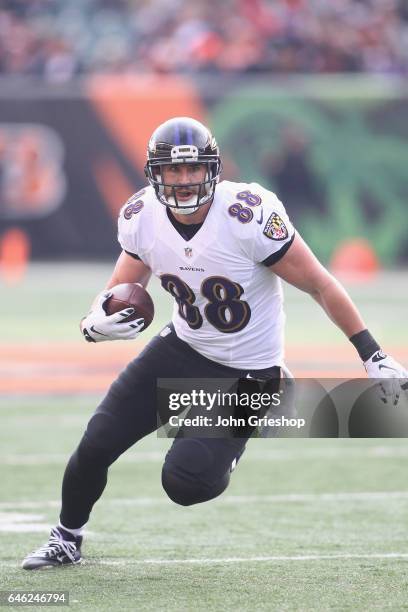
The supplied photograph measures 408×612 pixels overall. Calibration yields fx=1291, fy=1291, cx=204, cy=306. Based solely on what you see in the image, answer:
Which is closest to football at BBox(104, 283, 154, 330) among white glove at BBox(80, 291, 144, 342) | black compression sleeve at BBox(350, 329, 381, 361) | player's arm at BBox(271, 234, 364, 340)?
white glove at BBox(80, 291, 144, 342)

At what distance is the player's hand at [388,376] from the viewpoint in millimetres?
4328

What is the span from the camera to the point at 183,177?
4395mm

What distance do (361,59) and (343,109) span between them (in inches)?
53.3

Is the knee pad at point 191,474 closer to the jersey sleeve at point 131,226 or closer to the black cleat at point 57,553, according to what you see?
the black cleat at point 57,553

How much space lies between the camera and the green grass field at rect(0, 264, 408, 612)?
14.0ft

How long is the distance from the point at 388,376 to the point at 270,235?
2.04 feet

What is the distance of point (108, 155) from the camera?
1756 cm

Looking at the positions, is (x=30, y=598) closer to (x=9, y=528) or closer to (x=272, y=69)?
(x=9, y=528)

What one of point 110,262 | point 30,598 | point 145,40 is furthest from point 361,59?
point 30,598

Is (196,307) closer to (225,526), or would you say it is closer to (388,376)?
(388,376)

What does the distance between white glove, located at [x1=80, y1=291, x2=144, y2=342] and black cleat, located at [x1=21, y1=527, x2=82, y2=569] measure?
2.48 ft

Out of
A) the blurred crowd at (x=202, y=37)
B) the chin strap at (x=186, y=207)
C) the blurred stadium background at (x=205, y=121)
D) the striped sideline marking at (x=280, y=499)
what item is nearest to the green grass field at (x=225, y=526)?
the striped sideline marking at (x=280, y=499)

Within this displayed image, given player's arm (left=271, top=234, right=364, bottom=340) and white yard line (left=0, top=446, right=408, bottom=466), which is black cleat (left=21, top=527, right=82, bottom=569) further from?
white yard line (left=0, top=446, right=408, bottom=466)

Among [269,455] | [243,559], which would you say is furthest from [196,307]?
[269,455]
